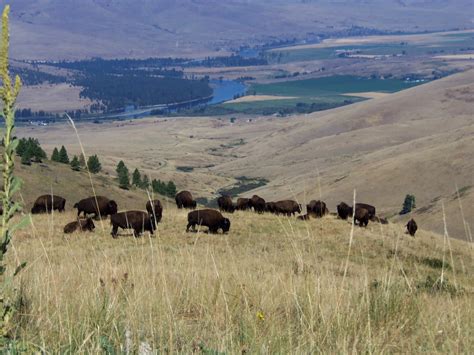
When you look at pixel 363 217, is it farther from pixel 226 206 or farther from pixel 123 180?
pixel 123 180

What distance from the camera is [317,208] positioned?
89.4 feet

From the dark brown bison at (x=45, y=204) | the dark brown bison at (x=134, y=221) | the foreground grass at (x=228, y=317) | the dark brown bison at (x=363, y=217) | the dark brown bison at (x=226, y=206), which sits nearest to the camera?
the foreground grass at (x=228, y=317)

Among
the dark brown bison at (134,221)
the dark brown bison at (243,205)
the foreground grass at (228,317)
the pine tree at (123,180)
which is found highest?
the foreground grass at (228,317)

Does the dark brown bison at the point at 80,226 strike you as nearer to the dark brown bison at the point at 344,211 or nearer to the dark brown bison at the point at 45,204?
the dark brown bison at the point at 45,204

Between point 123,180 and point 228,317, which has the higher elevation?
point 228,317

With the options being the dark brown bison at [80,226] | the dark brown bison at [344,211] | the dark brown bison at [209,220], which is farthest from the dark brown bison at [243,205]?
the dark brown bison at [80,226]

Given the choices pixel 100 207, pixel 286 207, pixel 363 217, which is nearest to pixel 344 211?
pixel 363 217

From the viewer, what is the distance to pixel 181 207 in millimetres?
27984

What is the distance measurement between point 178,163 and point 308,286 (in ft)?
562

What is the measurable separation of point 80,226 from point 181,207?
8.74 metres

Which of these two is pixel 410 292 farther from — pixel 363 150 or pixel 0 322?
pixel 363 150

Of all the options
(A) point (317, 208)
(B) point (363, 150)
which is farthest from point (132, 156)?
(A) point (317, 208)

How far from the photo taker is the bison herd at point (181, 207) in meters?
19.5

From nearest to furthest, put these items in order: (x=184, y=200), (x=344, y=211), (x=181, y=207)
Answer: (x=344, y=211) → (x=184, y=200) → (x=181, y=207)
